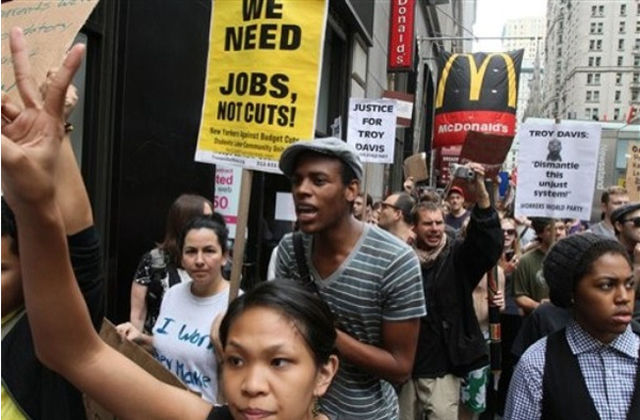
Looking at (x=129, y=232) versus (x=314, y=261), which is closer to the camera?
(x=314, y=261)

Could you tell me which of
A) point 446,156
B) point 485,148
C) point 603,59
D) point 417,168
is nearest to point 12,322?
point 485,148

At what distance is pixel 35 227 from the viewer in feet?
4.70

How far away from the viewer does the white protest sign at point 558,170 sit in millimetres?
5734

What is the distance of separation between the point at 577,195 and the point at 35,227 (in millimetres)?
4999

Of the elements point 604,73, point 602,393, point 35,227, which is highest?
point 604,73

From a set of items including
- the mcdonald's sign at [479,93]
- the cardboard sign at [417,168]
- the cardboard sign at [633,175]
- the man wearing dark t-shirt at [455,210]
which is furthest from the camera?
the mcdonald's sign at [479,93]

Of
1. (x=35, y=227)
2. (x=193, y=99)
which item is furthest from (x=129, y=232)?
(x=35, y=227)

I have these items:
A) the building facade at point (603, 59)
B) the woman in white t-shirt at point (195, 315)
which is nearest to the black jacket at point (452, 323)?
the woman in white t-shirt at point (195, 315)

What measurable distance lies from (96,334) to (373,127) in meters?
7.15

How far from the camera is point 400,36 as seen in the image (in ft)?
61.1

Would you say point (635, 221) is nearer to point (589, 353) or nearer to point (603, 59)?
point (589, 353)

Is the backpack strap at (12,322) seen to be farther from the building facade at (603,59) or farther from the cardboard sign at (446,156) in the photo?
the building facade at (603,59)

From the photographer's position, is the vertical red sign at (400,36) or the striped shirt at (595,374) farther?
the vertical red sign at (400,36)

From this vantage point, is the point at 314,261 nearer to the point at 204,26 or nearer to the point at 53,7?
the point at 53,7
